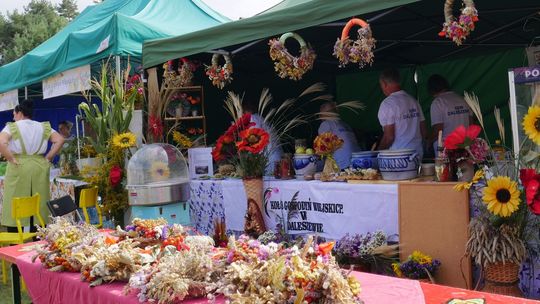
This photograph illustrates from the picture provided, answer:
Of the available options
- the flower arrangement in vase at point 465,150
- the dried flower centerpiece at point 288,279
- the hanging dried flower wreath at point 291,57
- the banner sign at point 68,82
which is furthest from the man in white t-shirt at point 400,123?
the banner sign at point 68,82

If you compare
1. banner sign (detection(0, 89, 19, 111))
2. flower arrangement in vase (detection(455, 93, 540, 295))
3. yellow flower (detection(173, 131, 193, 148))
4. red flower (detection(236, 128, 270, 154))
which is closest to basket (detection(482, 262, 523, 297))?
flower arrangement in vase (detection(455, 93, 540, 295))

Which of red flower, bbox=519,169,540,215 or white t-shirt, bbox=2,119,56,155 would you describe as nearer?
red flower, bbox=519,169,540,215

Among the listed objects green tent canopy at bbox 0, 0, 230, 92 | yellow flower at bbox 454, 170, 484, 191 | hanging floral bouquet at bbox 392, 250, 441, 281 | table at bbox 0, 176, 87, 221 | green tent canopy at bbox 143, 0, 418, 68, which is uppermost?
green tent canopy at bbox 0, 0, 230, 92

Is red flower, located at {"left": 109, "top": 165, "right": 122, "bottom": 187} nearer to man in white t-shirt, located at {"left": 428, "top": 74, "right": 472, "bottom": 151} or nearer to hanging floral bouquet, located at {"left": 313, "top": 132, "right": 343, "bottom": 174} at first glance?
hanging floral bouquet, located at {"left": 313, "top": 132, "right": 343, "bottom": 174}

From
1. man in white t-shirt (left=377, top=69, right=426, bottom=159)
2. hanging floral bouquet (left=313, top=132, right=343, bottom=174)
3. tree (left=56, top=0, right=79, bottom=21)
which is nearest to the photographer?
hanging floral bouquet (left=313, top=132, right=343, bottom=174)

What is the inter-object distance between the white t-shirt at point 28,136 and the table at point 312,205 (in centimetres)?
204

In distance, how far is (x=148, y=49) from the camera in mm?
5469

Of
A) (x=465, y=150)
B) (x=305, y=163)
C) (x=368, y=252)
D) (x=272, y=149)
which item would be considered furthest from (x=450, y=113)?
(x=368, y=252)

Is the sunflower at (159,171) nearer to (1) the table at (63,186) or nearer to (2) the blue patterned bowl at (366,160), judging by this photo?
(1) the table at (63,186)

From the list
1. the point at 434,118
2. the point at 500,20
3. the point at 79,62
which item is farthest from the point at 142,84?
the point at 500,20

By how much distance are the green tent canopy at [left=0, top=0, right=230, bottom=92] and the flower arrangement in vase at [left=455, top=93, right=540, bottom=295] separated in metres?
4.47

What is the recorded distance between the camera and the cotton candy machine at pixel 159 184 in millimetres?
4645

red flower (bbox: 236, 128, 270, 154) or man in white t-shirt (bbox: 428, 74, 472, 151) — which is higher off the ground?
man in white t-shirt (bbox: 428, 74, 472, 151)

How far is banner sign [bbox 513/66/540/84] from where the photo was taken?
8.88 feet
